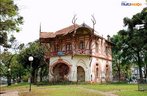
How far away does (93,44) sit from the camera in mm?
47906

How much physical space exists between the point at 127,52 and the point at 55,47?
48.6ft

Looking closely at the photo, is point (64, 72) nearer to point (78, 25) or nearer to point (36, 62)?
point (36, 62)

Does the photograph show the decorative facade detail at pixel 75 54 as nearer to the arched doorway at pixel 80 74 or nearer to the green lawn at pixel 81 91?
the arched doorway at pixel 80 74

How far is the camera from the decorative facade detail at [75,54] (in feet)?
153

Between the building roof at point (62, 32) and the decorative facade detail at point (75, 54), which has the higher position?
the building roof at point (62, 32)

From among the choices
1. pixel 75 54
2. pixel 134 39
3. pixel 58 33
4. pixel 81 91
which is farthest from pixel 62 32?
pixel 81 91

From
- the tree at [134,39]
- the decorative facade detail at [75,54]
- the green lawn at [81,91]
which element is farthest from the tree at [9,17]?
the decorative facade detail at [75,54]

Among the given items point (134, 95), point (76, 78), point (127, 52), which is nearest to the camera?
point (134, 95)

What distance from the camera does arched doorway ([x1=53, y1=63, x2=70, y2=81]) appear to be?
4825cm

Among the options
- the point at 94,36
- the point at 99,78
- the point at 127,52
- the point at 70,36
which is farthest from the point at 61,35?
the point at 127,52

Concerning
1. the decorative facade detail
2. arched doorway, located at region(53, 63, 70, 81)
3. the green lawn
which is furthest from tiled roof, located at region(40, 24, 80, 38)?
the green lawn

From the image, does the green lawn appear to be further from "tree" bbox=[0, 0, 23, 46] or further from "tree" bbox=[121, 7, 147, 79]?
"tree" bbox=[121, 7, 147, 79]

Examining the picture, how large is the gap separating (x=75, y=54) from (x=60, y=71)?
16.9ft

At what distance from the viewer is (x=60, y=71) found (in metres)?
49.6
